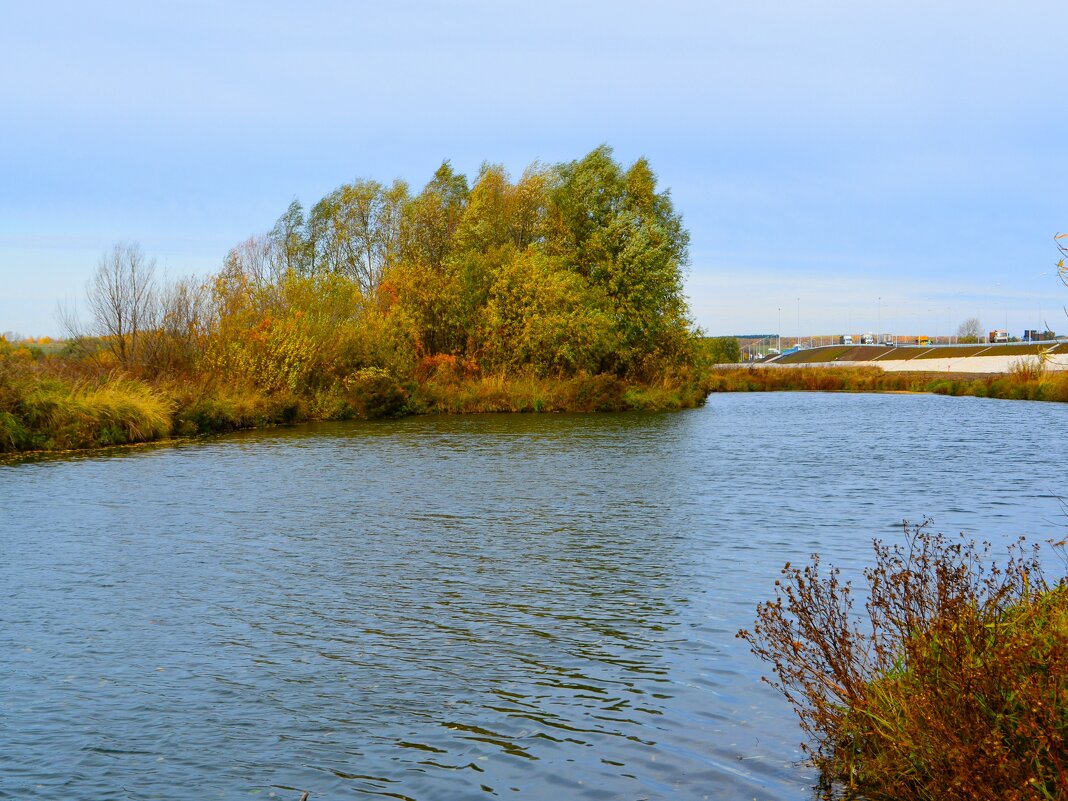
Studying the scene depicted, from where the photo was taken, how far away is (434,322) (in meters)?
55.0

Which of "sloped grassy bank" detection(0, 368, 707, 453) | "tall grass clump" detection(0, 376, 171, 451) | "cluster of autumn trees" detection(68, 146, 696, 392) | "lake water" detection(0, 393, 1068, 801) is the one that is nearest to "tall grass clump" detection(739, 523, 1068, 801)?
"lake water" detection(0, 393, 1068, 801)

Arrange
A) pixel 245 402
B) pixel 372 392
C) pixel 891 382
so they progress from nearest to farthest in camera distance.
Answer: pixel 245 402 → pixel 372 392 → pixel 891 382

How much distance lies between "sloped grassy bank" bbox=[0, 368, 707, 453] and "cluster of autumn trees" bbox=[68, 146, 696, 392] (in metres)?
1.26

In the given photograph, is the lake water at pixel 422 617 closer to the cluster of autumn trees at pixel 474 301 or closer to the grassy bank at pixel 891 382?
the cluster of autumn trees at pixel 474 301

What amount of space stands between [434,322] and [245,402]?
18.0m

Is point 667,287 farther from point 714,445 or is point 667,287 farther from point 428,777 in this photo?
point 428,777

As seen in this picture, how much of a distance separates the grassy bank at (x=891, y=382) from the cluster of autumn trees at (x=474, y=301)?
33.8 ft

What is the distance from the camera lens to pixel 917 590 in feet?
22.2

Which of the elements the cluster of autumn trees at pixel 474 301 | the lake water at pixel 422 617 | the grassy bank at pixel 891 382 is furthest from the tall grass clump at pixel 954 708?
the grassy bank at pixel 891 382

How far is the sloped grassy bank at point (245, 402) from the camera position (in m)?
29.8

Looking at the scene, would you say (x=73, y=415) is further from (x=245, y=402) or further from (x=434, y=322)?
(x=434, y=322)

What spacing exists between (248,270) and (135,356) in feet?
102

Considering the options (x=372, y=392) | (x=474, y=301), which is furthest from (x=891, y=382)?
(x=372, y=392)

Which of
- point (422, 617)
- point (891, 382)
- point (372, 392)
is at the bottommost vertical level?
point (422, 617)
